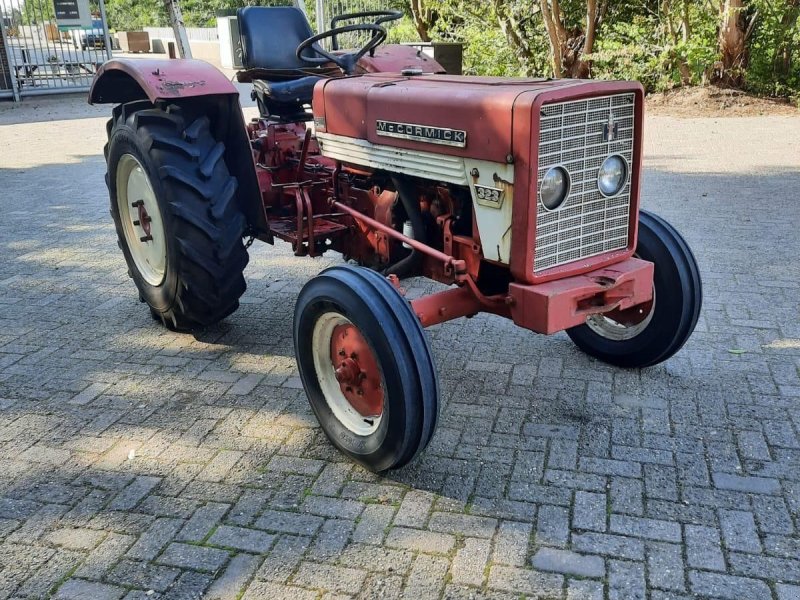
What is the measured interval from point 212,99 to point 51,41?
1773 centimetres

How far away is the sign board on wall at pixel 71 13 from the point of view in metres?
18.2

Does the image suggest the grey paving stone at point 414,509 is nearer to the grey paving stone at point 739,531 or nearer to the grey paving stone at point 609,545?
the grey paving stone at point 609,545

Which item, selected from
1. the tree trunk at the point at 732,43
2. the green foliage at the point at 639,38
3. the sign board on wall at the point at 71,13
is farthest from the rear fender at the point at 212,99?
the sign board on wall at the point at 71,13

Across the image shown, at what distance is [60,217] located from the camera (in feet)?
23.6

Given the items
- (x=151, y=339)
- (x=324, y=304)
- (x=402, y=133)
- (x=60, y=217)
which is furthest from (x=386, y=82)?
(x=60, y=217)

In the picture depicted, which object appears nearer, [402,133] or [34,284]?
[402,133]

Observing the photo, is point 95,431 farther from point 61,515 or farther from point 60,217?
point 60,217

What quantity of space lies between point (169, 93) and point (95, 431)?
169 centimetres

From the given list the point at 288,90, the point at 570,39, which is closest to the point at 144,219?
the point at 288,90

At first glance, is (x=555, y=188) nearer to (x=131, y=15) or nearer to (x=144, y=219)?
(x=144, y=219)

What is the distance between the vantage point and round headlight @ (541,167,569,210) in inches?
118

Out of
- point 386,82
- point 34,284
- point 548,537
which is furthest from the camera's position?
point 34,284

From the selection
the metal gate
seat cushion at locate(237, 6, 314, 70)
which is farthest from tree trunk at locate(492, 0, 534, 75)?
seat cushion at locate(237, 6, 314, 70)

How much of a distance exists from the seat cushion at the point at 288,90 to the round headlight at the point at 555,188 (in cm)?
200
